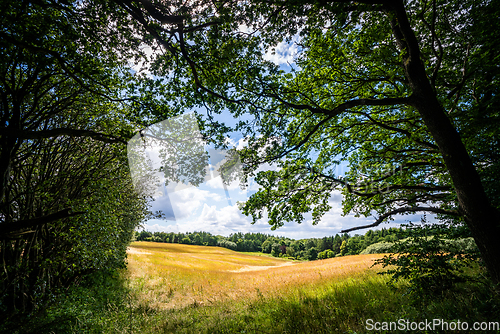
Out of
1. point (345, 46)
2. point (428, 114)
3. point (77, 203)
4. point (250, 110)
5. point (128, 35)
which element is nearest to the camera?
point (428, 114)

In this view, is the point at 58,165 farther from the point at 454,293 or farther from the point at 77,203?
the point at 454,293

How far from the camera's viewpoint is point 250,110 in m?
6.13

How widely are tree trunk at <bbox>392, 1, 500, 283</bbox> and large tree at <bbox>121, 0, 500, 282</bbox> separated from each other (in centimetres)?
2

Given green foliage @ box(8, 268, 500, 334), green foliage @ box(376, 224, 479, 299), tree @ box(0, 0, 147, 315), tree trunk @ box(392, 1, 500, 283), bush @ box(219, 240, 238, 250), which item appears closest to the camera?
tree trunk @ box(392, 1, 500, 283)

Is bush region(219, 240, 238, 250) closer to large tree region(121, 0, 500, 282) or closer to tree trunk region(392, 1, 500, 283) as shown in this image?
large tree region(121, 0, 500, 282)

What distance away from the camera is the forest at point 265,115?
4.26 meters

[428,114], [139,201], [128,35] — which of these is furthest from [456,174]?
[139,201]

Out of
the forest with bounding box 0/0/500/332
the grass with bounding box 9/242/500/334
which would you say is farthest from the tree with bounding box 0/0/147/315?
the grass with bounding box 9/242/500/334

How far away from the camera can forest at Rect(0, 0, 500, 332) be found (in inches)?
168

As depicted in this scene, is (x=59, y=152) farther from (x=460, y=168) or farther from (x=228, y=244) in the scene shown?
(x=228, y=244)

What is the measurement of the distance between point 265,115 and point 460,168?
16.5 feet

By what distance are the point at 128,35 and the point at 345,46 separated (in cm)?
751

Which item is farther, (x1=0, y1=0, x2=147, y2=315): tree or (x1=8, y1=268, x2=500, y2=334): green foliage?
(x1=0, y1=0, x2=147, y2=315): tree

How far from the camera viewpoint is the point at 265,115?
21.9 feet
